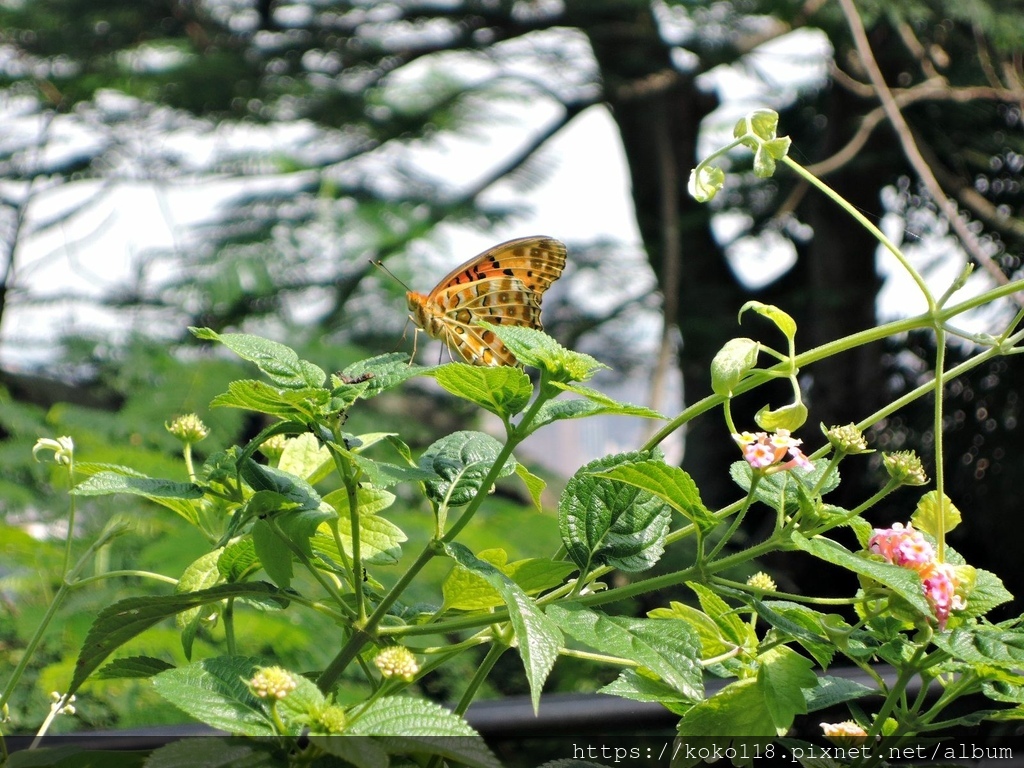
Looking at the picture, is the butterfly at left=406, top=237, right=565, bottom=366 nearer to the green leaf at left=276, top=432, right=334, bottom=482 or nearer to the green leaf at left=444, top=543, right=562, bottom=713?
the green leaf at left=276, top=432, right=334, bottom=482

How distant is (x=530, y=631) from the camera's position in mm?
240

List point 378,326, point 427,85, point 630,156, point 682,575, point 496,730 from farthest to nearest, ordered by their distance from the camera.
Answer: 1. point 630,156
2. point 427,85
3. point 378,326
4. point 496,730
5. point 682,575

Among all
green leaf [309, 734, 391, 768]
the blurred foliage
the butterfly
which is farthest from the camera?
the blurred foliage

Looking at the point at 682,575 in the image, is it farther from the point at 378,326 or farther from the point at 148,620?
the point at 378,326

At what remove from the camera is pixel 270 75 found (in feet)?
7.64

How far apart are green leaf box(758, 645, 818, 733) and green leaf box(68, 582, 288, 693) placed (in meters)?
0.15

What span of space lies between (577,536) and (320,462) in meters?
0.12

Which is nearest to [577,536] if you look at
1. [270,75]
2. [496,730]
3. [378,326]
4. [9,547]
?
[496,730]

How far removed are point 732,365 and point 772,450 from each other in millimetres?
28

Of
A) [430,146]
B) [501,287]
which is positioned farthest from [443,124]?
[501,287]

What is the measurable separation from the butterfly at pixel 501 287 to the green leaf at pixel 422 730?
15.7 inches

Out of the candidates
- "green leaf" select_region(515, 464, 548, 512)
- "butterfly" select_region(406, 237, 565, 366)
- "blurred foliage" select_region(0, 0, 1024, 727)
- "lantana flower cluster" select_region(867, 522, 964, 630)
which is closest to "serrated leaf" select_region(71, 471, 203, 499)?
"green leaf" select_region(515, 464, 548, 512)

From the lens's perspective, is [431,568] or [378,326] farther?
[378,326]

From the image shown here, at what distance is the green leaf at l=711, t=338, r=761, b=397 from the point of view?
290 millimetres
